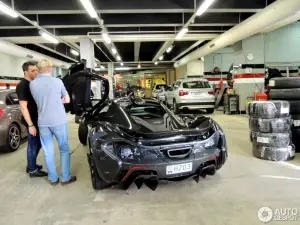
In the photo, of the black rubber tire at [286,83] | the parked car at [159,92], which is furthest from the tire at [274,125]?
the parked car at [159,92]

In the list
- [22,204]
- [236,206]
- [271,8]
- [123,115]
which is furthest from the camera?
[271,8]

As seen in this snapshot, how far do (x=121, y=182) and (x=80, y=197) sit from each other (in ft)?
1.98

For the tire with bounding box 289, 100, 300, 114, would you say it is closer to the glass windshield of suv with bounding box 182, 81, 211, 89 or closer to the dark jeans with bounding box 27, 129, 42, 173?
the dark jeans with bounding box 27, 129, 42, 173

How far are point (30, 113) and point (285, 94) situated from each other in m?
4.23

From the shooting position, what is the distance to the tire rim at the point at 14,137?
17.2 feet

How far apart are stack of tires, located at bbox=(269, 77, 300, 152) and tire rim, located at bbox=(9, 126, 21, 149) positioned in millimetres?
5151

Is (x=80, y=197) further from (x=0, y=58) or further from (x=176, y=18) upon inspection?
(x=0, y=58)

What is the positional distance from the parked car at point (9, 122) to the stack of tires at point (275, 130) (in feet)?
15.1

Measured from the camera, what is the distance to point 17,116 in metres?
5.50

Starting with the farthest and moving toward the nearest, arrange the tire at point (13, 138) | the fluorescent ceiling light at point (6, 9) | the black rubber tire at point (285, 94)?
1. the fluorescent ceiling light at point (6, 9)
2. the tire at point (13, 138)
3. the black rubber tire at point (285, 94)

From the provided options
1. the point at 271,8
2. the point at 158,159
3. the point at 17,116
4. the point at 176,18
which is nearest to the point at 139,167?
the point at 158,159

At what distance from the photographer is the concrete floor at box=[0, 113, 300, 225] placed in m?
2.49

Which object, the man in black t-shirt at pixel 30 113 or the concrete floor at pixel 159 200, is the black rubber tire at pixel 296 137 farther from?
the man in black t-shirt at pixel 30 113

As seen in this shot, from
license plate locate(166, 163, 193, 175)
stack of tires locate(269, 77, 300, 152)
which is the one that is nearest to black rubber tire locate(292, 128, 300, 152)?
stack of tires locate(269, 77, 300, 152)
